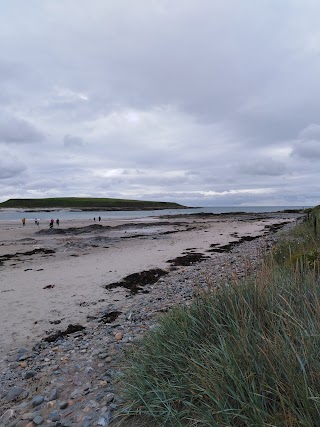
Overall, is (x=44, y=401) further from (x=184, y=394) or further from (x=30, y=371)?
(x=184, y=394)

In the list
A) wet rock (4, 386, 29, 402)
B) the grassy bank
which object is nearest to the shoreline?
wet rock (4, 386, 29, 402)

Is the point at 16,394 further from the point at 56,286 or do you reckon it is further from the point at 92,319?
the point at 56,286

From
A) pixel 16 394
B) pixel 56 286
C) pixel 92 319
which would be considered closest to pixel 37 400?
pixel 16 394

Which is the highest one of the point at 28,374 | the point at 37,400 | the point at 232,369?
the point at 232,369

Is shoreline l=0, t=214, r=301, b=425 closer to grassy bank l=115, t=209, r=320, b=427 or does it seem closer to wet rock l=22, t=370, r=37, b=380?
wet rock l=22, t=370, r=37, b=380

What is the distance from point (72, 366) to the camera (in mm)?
4734

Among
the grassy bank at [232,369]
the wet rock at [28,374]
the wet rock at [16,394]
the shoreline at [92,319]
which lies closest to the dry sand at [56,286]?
the shoreline at [92,319]

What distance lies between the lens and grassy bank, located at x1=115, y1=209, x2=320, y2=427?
92.0 inches

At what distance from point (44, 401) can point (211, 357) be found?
2.30 meters

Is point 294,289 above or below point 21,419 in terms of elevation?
above

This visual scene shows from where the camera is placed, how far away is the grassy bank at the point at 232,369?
234 cm

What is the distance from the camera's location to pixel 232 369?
2.65 m

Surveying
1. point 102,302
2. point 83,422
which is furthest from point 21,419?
point 102,302

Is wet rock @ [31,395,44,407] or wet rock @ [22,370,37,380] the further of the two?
wet rock @ [22,370,37,380]
